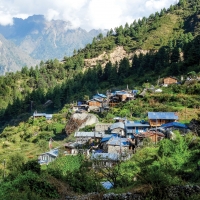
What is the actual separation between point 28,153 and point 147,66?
48.0 m

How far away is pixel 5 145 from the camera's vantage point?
53250 mm

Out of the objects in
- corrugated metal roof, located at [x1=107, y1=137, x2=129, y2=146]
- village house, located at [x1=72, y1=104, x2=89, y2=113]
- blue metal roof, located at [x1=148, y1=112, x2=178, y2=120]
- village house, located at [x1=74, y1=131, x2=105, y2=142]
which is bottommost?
village house, located at [x1=74, y1=131, x2=105, y2=142]

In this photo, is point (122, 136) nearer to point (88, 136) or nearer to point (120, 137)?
point (120, 137)

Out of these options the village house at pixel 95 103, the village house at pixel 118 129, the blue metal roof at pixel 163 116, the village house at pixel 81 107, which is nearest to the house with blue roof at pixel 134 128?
the village house at pixel 118 129

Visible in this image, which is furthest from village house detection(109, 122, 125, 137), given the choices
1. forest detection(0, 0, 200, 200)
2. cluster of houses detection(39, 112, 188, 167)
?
forest detection(0, 0, 200, 200)

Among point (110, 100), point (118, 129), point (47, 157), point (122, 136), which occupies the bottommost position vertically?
point (47, 157)

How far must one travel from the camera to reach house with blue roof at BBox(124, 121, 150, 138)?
40.8m

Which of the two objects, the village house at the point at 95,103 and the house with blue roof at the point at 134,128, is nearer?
the house with blue roof at the point at 134,128

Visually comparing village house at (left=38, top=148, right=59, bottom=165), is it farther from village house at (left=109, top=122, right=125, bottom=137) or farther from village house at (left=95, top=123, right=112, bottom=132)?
village house at (left=109, top=122, right=125, bottom=137)

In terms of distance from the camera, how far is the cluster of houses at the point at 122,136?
3519 cm

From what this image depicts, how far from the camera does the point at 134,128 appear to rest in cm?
4128

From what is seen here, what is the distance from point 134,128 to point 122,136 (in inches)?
79.2

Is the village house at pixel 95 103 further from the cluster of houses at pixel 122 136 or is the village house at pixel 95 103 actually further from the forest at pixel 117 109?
the cluster of houses at pixel 122 136

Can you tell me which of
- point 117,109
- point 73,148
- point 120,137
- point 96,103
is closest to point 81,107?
point 96,103
